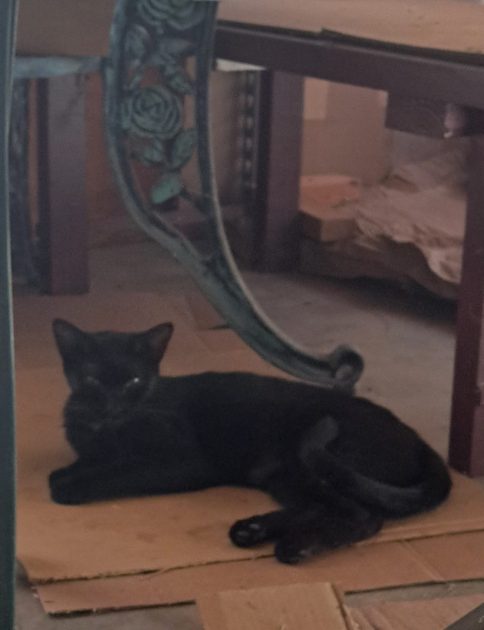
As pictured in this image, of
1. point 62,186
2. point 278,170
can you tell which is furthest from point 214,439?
point 278,170

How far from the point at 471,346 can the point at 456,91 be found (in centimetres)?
38

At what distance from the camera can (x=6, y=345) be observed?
3.41 ft

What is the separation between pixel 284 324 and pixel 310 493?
3.02 feet

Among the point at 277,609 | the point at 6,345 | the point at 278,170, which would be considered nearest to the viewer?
the point at 6,345

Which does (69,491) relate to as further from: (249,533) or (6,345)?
(6,345)

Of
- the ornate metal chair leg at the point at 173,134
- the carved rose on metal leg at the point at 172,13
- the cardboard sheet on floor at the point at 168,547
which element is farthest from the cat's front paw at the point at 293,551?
the carved rose on metal leg at the point at 172,13

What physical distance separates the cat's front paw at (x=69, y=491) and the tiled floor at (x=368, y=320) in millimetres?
504

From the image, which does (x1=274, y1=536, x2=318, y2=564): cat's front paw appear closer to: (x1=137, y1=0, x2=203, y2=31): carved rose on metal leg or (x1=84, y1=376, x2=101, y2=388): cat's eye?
(x1=84, y1=376, x2=101, y2=388): cat's eye

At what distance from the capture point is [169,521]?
1584mm

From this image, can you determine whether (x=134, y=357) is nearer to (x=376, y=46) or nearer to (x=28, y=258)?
(x=376, y=46)

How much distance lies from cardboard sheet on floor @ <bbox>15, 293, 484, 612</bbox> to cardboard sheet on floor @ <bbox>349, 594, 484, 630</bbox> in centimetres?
6

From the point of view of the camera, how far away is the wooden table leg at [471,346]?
1670 mm

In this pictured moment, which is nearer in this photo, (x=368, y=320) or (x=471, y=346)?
(x=471, y=346)

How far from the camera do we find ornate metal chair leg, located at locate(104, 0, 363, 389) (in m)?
1.79
